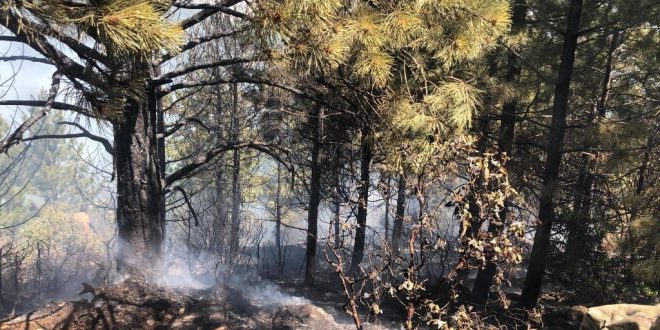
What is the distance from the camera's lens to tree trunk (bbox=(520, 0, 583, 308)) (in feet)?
28.3

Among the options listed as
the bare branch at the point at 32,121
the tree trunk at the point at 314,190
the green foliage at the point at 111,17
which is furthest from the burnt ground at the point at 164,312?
the tree trunk at the point at 314,190

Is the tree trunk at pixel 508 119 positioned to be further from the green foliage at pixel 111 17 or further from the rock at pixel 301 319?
the green foliage at pixel 111 17

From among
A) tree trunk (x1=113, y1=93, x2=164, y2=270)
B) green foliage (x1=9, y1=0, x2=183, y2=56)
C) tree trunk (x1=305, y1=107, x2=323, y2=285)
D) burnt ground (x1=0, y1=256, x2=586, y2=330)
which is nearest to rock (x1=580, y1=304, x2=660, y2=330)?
burnt ground (x1=0, y1=256, x2=586, y2=330)

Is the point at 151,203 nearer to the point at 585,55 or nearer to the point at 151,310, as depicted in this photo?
the point at 151,310

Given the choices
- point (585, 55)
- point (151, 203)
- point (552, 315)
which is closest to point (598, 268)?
point (552, 315)

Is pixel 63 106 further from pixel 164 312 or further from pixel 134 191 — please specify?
pixel 164 312

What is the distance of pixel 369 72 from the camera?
4.61 meters

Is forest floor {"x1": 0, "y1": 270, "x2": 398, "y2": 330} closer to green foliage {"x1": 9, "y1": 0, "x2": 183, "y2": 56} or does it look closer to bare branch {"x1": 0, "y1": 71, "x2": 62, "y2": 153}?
bare branch {"x1": 0, "y1": 71, "x2": 62, "y2": 153}

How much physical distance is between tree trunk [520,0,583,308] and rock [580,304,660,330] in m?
1.87

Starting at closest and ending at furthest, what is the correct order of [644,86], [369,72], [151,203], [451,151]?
[451,151] → [369,72] → [151,203] → [644,86]

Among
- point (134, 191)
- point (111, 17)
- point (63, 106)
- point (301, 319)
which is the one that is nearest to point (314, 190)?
point (301, 319)

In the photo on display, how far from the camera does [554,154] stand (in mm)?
8984

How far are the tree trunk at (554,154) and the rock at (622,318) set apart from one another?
1873mm

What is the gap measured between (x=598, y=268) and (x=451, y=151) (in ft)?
27.8
